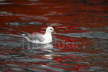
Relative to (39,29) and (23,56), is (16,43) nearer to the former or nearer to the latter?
(23,56)

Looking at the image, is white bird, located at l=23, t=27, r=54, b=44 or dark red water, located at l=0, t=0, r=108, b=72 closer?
dark red water, located at l=0, t=0, r=108, b=72

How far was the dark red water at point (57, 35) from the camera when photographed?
49.5 feet

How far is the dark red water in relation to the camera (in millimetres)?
15078

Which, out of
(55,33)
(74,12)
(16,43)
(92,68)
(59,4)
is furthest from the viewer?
(59,4)

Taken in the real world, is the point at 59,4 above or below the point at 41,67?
above

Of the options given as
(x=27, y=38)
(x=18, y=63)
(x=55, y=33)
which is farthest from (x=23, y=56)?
(x=55, y=33)

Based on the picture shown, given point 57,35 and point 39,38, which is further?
point 57,35

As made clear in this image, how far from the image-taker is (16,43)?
58.3ft

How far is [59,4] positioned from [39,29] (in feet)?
23.6

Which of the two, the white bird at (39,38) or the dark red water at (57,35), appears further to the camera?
the white bird at (39,38)

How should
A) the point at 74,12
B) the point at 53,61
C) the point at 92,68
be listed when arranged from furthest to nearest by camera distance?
the point at 74,12 < the point at 53,61 < the point at 92,68

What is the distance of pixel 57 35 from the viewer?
1967 centimetres

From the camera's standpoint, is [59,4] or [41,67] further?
[59,4]

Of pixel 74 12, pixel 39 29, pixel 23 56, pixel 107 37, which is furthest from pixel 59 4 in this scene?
pixel 23 56
